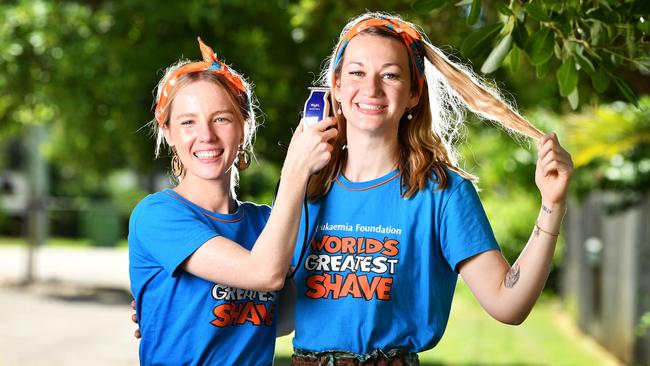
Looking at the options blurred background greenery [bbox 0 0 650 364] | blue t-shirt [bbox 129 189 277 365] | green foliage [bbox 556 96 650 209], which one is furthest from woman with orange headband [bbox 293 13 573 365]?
green foliage [bbox 556 96 650 209]

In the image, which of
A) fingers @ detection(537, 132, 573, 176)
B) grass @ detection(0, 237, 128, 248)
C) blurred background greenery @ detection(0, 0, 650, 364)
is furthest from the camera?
grass @ detection(0, 237, 128, 248)

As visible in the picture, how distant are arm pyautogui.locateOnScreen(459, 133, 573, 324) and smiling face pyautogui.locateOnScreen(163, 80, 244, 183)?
0.70 m

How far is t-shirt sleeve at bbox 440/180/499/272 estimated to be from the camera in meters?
2.65

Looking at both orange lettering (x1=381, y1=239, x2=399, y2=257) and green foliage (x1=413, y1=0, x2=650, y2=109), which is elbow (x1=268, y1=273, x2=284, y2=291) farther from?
green foliage (x1=413, y1=0, x2=650, y2=109)

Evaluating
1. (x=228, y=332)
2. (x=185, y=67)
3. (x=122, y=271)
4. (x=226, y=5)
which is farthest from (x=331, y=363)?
(x=122, y=271)

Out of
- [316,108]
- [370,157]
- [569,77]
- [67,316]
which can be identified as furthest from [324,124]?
[67,316]

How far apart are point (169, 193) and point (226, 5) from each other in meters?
5.81

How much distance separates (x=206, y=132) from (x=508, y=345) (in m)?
9.46

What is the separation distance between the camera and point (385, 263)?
267 cm

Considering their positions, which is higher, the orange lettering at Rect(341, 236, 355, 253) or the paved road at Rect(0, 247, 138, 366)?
the orange lettering at Rect(341, 236, 355, 253)

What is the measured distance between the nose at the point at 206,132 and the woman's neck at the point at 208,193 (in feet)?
0.41

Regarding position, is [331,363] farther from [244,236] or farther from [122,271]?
[122,271]

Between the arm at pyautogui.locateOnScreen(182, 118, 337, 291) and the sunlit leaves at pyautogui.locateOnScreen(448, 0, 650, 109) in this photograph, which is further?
the sunlit leaves at pyautogui.locateOnScreen(448, 0, 650, 109)

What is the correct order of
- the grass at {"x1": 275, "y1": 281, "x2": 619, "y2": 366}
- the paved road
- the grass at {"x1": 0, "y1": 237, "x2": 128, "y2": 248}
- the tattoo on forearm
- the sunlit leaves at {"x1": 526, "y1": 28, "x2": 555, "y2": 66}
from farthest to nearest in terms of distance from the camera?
the grass at {"x1": 0, "y1": 237, "x2": 128, "y2": 248} < the grass at {"x1": 275, "y1": 281, "x2": 619, "y2": 366} < the paved road < the sunlit leaves at {"x1": 526, "y1": 28, "x2": 555, "y2": 66} < the tattoo on forearm
